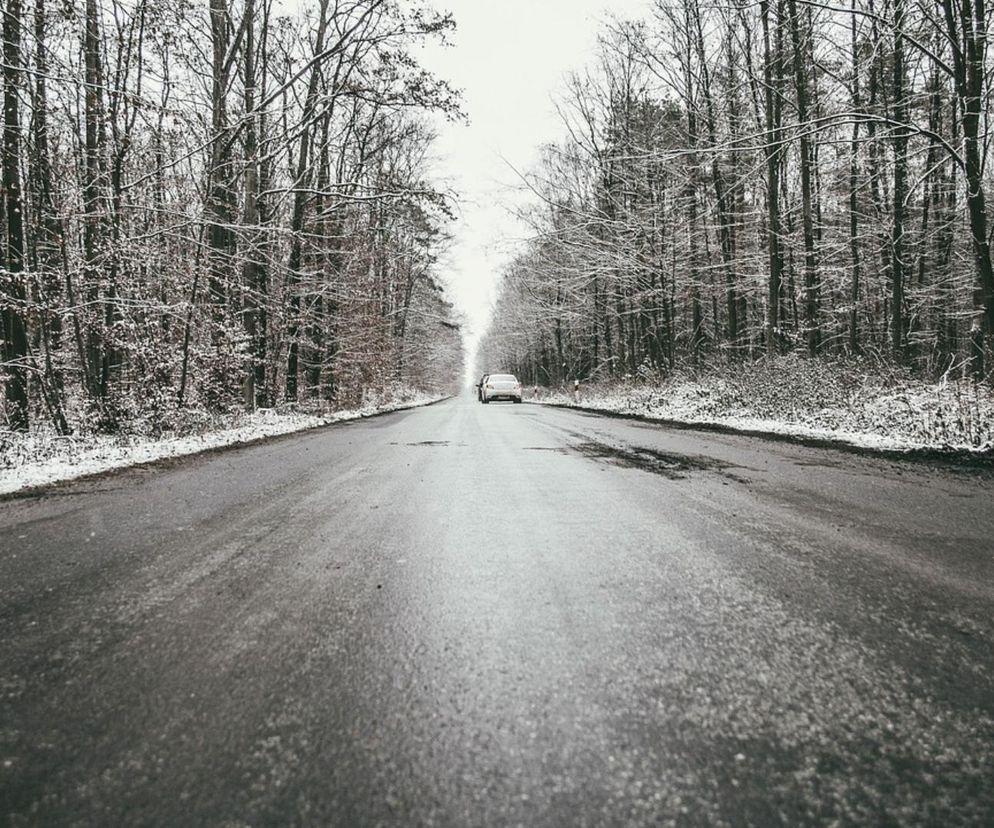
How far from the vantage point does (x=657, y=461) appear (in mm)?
5688

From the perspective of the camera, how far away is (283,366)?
734 inches

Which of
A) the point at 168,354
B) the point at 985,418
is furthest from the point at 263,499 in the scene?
the point at 985,418

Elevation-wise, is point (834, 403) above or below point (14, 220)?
below

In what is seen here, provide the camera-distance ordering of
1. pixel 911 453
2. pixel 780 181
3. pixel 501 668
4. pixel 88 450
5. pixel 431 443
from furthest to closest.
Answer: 1. pixel 780 181
2. pixel 431 443
3. pixel 88 450
4. pixel 911 453
5. pixel 501 668

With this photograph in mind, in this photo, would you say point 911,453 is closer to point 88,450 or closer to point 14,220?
point 88,450

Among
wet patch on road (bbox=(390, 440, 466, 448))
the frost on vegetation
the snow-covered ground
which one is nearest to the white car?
the frost on vegetation

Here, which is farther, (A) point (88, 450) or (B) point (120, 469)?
(A) point (88, 450)

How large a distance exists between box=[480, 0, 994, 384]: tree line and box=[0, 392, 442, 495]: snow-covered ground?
364 inches

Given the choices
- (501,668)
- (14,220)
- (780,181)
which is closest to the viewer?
(501,668)

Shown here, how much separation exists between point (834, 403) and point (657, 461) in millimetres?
6102

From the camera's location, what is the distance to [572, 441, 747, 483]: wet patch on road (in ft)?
16.3

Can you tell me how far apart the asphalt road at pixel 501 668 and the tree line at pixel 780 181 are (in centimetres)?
885

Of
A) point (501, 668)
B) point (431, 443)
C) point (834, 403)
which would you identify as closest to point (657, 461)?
point (431, 443)

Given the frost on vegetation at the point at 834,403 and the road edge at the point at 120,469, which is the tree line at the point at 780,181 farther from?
the road edge at the point at 120,469
